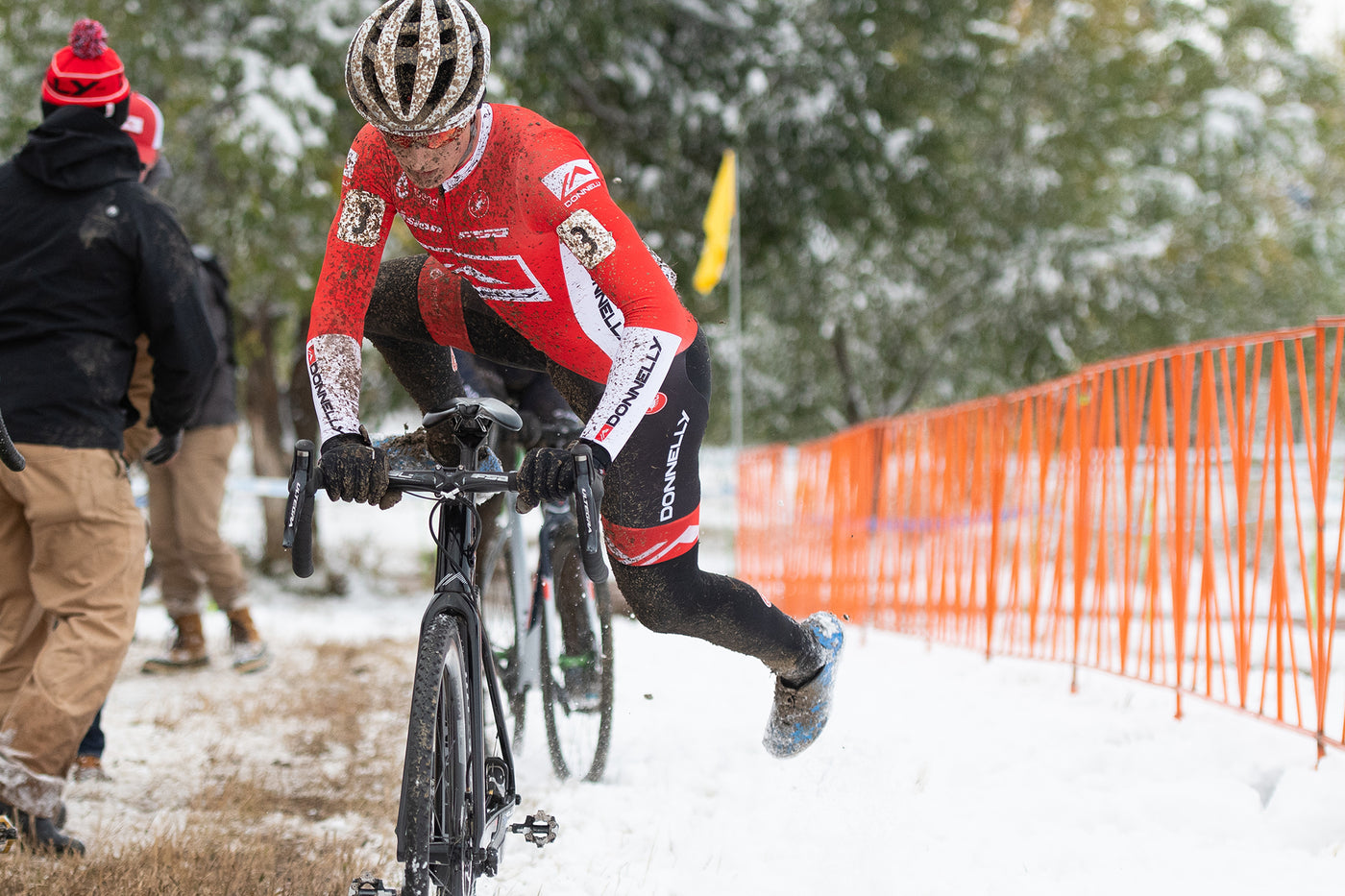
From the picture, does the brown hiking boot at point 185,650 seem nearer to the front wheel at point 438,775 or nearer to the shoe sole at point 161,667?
the shoe sole at point 161,667

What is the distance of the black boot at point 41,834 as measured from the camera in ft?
9.77

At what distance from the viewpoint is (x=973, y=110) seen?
1552 cm

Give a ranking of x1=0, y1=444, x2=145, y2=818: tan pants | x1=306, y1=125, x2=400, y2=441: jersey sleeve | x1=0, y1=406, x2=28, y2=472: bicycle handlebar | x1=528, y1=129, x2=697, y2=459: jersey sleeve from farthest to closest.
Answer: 1. x1=0, y1=444, x2=145, y2=818: tan pants
2. x1=306, y1=125, x2=400, y2=441: jersey sleeve
3. x1=528, y1=129, x2=697, y2=459: jersey sleeve
4. x1=0, y1=406, x2=28, y2=472: bicycle handlebar

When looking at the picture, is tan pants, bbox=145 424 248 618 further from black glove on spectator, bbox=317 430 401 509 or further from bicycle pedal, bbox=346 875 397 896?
bicycle pedal, bbox=346 875 397 896

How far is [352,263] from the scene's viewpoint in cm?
272

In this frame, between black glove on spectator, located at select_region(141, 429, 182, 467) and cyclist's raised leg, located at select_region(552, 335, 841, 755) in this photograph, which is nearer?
cyclist's raised leg, located at select_region(552, 335, 841, 755)

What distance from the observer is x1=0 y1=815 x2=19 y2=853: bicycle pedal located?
9.30ft

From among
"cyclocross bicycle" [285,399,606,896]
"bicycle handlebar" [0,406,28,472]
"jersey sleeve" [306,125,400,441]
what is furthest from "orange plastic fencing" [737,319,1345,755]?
"bicycle handlebar" [0,406,28,472]

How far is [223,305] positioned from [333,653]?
7.18 feet

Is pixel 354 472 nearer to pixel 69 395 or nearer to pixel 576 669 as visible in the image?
pixel 69 395

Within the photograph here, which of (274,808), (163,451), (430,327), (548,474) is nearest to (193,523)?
(163,451)

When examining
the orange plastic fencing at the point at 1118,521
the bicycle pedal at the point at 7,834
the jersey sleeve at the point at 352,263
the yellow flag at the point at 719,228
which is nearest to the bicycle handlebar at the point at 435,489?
the jersey sleeve at the point at 352,263

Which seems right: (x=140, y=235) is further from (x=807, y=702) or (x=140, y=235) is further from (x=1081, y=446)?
(x=1081, y=446)

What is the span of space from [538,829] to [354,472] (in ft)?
3.29
